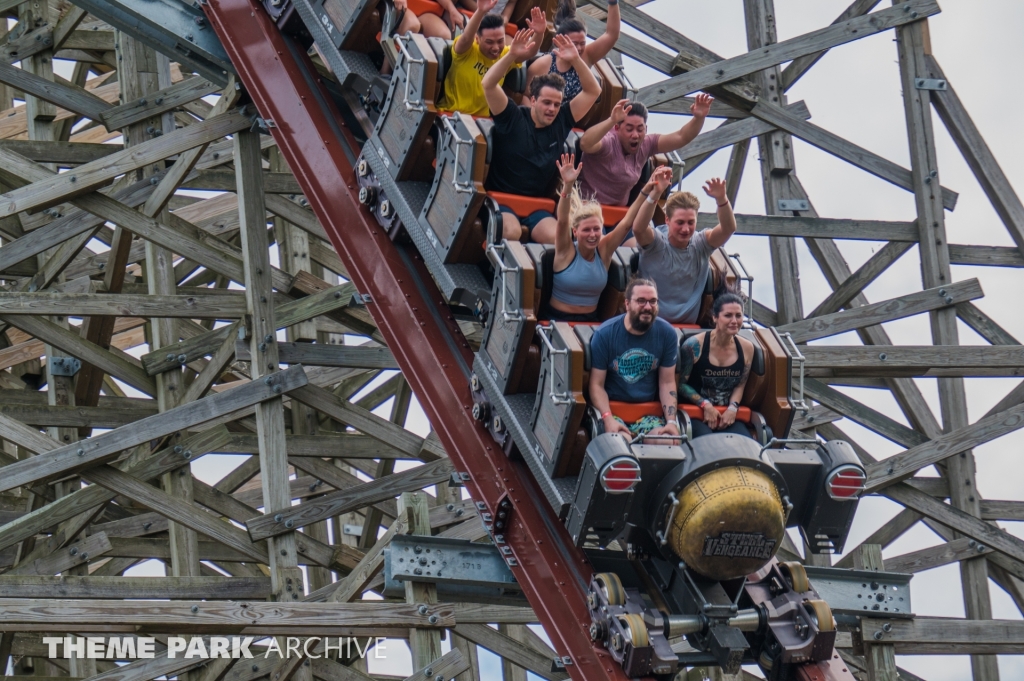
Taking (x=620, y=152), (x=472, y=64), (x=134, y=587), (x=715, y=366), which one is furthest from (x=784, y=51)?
(x=134, y=587)

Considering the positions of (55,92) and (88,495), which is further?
(55,92)

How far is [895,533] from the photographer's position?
10453 millimetres

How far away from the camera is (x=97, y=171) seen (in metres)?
9.05

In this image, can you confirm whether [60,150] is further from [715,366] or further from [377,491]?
[715,366]

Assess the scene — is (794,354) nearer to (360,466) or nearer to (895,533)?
(895,533)

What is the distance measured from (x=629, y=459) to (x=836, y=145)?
414 cm

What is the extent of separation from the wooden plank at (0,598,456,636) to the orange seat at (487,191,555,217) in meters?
1.82

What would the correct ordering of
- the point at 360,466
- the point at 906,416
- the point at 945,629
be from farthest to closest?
the point at 360,466 → the point at 906,416 → the point at 945,629

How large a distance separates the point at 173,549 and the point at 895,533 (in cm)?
424

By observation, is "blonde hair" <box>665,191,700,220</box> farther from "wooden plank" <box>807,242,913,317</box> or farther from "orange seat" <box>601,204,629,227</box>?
"wooden plank" <box>807,242,913,317</box>

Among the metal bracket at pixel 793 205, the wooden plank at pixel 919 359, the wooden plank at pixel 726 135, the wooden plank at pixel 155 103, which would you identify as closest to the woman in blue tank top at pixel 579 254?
the wooden plank at pixel 919 359

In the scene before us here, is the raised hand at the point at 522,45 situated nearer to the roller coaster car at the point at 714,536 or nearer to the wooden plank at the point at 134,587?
the roller coaster car at the point at 714,536

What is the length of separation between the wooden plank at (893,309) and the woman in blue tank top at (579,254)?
7.89 ft

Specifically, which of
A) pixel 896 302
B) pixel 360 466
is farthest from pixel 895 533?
pixel 360 466
